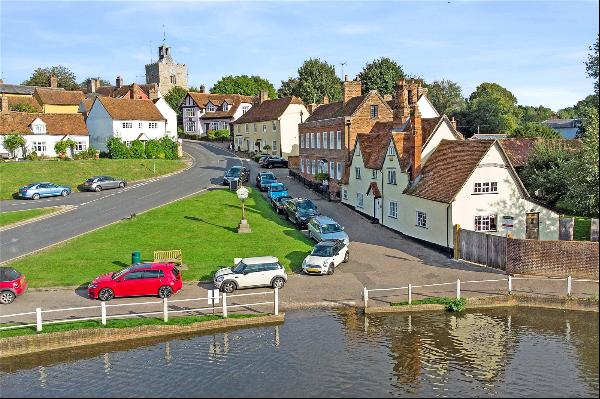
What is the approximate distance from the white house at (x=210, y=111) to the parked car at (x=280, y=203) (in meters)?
62.2

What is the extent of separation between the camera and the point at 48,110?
315ft

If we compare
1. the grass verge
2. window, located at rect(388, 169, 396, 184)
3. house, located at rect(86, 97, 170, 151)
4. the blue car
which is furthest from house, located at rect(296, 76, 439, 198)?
the blue car

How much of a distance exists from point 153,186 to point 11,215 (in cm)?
1794

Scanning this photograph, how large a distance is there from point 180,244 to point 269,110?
185 feet

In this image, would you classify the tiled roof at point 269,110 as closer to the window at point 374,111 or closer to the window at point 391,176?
the window at point 374,111

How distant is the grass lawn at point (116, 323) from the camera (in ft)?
78.1

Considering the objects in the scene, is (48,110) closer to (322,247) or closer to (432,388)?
(322,247)

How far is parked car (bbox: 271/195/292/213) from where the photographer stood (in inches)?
1953

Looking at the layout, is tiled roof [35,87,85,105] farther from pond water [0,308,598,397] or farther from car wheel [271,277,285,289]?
pond water [0,308,598,397]

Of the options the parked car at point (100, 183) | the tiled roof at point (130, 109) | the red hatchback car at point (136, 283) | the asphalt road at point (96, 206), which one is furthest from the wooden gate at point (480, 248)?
the tiled roof at point (130, 109)

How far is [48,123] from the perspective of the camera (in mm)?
74250

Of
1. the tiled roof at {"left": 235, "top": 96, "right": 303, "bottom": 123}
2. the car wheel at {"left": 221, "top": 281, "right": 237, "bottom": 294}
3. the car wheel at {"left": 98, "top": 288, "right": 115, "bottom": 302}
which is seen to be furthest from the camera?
the tiled roof at {"left": 235, "top": 96, "right": 303, "bottom": 123}

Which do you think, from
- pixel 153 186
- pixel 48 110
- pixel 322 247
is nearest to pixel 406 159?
pixel 322 247

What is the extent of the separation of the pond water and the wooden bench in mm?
9670
